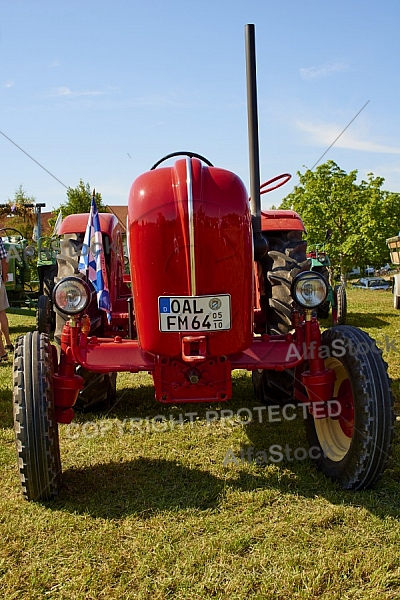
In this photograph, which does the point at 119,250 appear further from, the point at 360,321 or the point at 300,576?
the point at 360,321

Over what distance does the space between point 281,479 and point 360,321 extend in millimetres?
6816

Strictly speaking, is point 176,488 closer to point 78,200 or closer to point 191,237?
point 191,237

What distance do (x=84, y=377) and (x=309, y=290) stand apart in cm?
182

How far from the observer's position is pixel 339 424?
315 centimetres

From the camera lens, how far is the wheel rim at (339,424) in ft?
9.94

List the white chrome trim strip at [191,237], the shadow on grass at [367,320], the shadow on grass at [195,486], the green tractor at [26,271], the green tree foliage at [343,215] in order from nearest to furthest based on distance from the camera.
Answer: the white chrome trim strip at [191,237], the shadow on grass at [195,486], the shadow on grass at [367,320], the green tractor at [26,271], the green tree foliage at [343,215]

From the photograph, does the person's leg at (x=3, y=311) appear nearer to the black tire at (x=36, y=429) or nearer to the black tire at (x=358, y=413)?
the black tire at (x=36, y=429)

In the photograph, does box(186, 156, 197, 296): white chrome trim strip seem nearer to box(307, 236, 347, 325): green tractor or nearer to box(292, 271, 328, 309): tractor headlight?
box(292, 271, 328, 309): tractor headlight

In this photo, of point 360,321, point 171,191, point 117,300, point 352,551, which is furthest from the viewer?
point 360,321

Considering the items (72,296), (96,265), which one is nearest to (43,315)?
(96,265)

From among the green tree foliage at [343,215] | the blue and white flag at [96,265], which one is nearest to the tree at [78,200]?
the green tree foliage at [343,215]

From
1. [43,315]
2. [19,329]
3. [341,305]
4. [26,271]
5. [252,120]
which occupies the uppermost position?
[252,120]

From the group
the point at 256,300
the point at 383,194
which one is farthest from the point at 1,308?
the point at 383,194

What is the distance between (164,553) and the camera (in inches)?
91.2
